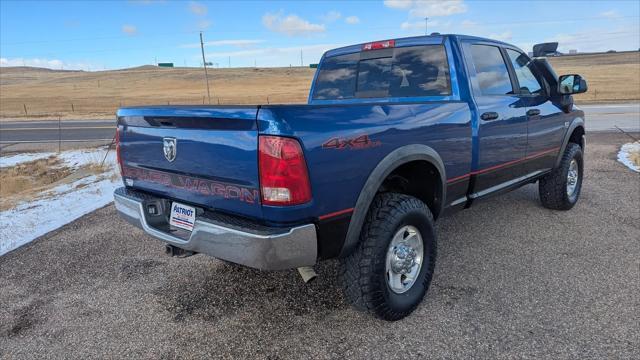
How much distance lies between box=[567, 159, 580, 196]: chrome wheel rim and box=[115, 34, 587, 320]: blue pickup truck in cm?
124

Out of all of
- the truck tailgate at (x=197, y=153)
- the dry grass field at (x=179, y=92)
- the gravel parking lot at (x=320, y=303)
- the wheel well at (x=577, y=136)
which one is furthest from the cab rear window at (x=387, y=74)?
the dry grass field at (x=179, y=92)

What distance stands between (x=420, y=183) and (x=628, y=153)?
7831mm

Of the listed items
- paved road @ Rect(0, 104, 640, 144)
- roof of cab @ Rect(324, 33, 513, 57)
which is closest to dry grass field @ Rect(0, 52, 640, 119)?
paved road @ Rect(0, 104, 640, 144)

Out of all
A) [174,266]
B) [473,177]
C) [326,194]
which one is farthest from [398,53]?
[174,266]

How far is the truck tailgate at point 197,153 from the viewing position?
2.31 meters

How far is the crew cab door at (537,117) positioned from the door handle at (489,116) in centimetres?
71

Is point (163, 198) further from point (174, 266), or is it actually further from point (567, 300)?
point (567, 300)

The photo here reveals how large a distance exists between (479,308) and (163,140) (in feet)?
7.99

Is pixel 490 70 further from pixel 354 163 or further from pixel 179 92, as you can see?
pixel 179 92

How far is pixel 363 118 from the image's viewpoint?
2.56 m

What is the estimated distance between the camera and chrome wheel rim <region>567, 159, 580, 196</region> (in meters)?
5.32

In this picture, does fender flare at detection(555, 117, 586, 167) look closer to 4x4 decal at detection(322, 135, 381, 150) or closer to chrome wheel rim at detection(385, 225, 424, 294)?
chrome wheel rim at detection(385, 225, 424, 294)

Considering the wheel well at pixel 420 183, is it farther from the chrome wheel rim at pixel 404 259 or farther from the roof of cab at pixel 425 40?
the roof of cab at pixel 425 40

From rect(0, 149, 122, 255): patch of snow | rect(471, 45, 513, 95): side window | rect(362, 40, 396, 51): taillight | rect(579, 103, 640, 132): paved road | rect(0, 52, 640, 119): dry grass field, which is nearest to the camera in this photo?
rect(471, 45, 513, 95): side window
